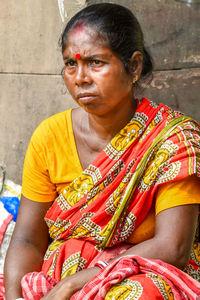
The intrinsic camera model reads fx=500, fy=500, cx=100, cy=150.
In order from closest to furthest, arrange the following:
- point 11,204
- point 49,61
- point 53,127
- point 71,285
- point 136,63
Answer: point 71,285 → point 136,63 → point 53,127 → point 11,204 → point 49,61

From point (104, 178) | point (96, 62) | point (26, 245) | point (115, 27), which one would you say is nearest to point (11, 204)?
point (26, 245)

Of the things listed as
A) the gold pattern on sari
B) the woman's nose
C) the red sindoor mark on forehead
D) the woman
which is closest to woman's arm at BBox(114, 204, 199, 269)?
the woman

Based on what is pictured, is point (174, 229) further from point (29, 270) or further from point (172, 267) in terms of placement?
point (29, 270)

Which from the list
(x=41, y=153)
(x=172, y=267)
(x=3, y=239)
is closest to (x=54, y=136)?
(x=41, y=153)

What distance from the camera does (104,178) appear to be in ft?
7.95

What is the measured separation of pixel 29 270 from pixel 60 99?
131cm

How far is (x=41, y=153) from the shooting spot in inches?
104

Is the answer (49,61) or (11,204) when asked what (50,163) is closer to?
(11,204)

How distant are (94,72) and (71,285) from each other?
0.96m

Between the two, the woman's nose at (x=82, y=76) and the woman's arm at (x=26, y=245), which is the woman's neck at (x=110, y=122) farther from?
the woman's arm at (x=26, y=245)

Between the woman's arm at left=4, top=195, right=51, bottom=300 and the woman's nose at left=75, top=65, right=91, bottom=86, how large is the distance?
0.70 metres

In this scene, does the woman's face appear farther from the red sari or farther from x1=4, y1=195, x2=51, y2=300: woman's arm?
x1=4, y1=195, x2=51, y2=300: woman's arm

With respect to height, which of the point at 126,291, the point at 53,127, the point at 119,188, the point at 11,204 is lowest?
the point at 11,204

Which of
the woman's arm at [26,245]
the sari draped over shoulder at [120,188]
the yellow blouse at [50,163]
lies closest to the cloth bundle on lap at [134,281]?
the sari draped over shoulder at [120,188]
